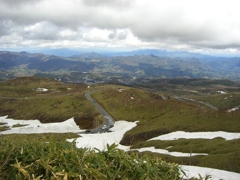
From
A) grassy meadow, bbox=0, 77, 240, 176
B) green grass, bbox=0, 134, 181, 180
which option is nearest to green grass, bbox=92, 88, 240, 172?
grassy meadow, bbox=0, 77, 240, 176

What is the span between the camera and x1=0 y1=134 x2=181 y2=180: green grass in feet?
11.7

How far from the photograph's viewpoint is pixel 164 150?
146 ft

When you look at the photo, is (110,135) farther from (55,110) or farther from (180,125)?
(55,110)

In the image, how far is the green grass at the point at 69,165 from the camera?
3.58m

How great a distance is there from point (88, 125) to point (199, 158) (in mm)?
60716

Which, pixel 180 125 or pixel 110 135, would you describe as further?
pixel 110 135

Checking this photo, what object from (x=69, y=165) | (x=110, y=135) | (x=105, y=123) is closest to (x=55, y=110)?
(x=105, y=123)

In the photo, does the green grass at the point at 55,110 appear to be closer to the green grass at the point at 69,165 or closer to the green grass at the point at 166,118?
the green grass at the point at 166,118

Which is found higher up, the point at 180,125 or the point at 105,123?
the point at 180,125

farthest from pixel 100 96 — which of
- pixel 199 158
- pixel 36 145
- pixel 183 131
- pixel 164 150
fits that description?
pixel 36 145

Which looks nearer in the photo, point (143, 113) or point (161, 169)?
point (161, 169)

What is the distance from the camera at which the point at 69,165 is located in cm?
383

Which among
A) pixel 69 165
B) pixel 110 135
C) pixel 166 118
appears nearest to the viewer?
pixel 69 165

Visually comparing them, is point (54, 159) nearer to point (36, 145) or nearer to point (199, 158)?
point (36, 145)
